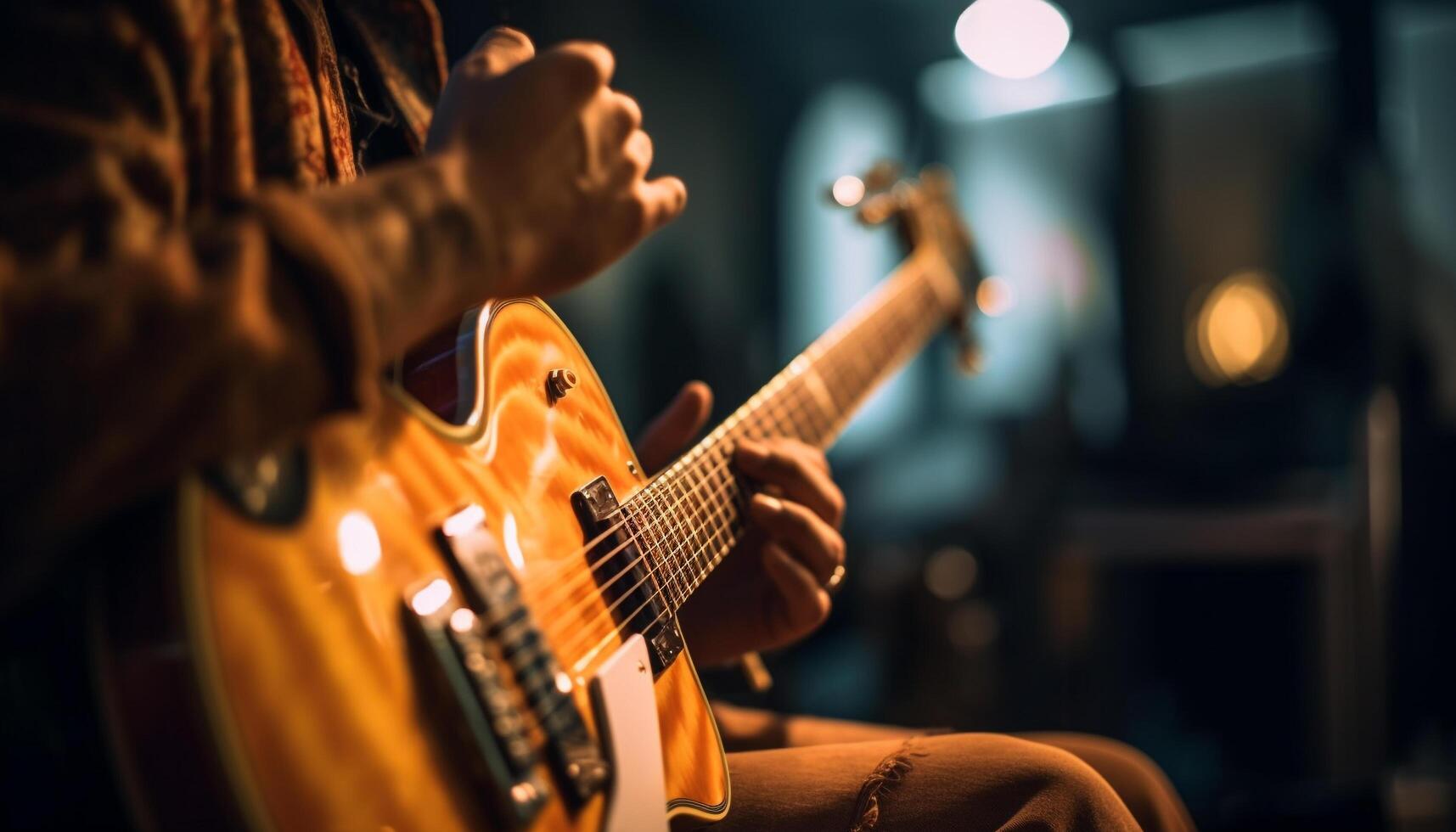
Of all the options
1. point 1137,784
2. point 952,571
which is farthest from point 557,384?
point 952,571

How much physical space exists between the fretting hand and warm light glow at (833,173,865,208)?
1.30 feet

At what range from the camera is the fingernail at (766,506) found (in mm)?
779

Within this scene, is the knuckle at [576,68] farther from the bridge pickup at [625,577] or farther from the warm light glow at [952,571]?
the warm light glow at [952,571]

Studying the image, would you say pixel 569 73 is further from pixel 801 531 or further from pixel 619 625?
pixel 801 531

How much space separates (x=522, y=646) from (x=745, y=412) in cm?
41

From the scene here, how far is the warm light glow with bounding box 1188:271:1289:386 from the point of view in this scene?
10.2 feet

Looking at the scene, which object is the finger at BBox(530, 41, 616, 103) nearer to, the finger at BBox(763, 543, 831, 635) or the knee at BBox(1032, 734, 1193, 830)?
the finger at BBox(763, 543, 831, 635)

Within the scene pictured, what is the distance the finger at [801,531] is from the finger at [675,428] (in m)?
0.16

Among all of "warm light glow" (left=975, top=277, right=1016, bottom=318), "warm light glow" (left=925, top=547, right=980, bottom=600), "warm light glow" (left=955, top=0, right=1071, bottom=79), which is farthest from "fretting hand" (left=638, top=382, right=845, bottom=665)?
"warm light glow" (left=955, top=0, right=1071, bottom=79)

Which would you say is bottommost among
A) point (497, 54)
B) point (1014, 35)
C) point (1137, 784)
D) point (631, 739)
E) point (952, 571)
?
point (952, 571)

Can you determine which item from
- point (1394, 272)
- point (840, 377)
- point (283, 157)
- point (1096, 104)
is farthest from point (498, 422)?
point (1096, 104)

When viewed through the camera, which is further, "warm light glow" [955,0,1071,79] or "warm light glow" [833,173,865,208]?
"warm light glow" [955,0,1071,79]

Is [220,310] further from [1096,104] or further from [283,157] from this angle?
[1096,104]

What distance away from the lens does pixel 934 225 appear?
1.44 meters
